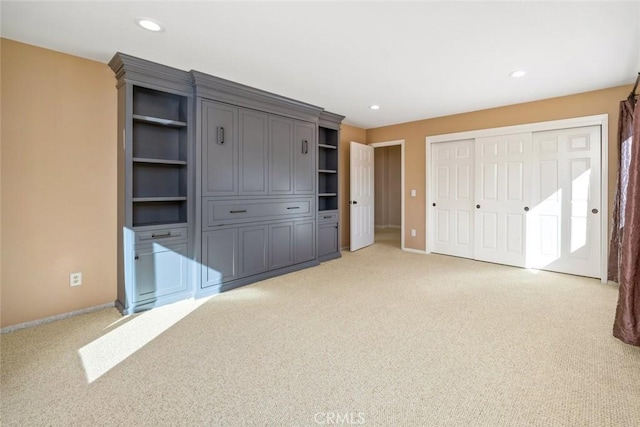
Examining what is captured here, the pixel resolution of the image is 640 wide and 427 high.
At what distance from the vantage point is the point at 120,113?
2.87 m

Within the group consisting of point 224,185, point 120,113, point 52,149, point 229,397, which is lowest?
point 229,397

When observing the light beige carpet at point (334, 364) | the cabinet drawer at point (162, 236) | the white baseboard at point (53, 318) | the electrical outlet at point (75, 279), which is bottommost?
Result: the light beige carpet at point (334, 364)

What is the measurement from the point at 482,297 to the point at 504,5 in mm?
2651

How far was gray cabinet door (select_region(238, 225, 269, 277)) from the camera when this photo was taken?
12.0 ft

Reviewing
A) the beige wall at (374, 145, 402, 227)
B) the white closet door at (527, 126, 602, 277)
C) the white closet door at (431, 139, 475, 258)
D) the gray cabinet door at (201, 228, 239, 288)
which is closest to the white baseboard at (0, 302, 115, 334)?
the gray cabinet door at (201, 228, 239, 288)

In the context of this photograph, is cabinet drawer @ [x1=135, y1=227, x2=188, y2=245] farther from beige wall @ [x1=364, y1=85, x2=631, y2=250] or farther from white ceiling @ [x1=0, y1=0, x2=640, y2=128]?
beige wall @ [x1=364, y1=85, x2=631, y2=250]

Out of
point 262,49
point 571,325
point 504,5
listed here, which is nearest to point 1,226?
point 262,49

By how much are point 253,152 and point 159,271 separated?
169 centimetres

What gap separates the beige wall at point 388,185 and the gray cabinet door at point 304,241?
484 centimetres

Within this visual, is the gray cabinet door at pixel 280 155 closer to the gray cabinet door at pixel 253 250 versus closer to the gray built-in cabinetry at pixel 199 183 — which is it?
the gray built-in cabinetry at pixel 199 183

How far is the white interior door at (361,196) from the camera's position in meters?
5.57

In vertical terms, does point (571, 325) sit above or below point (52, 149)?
below

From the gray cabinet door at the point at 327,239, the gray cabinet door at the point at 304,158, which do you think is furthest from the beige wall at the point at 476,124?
the gray cabinet door at the point at 304,158

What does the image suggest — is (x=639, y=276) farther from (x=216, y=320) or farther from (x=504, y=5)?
(x=216, y=320)
